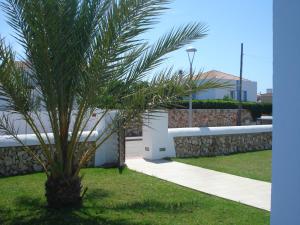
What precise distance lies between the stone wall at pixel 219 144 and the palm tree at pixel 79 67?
6294 millimetres

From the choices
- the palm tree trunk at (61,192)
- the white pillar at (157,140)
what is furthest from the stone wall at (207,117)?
the palm tree trunk at (61,192)

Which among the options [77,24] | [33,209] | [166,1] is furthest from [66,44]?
[33,209]

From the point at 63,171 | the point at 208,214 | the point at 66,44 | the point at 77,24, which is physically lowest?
the point at 208,214

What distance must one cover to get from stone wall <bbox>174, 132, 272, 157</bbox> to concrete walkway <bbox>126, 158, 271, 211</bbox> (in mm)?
1295

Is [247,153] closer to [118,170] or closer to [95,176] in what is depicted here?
[118,170]

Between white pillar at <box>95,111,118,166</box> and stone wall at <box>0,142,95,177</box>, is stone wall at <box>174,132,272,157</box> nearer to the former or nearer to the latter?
white pillar at <box>95,111,118,166</box>

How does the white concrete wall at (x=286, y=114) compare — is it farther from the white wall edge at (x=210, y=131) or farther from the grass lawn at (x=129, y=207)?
the white wall edge at (x=210, y=131)

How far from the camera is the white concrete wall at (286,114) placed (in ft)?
11.0

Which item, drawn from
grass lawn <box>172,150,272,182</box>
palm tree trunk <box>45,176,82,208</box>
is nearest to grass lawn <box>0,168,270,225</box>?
palm tree trunk <box>45,176,82,208</box>

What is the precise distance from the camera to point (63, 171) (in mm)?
6820

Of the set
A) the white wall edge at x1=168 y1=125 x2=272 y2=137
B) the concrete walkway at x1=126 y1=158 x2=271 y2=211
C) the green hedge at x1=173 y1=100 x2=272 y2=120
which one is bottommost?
the concrete walkway at x1=126 y1=158 x2=271 y2=211

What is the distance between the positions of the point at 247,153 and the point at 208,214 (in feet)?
26.8

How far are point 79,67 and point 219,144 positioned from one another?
8791 mm

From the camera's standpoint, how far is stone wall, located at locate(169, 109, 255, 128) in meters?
24.3
